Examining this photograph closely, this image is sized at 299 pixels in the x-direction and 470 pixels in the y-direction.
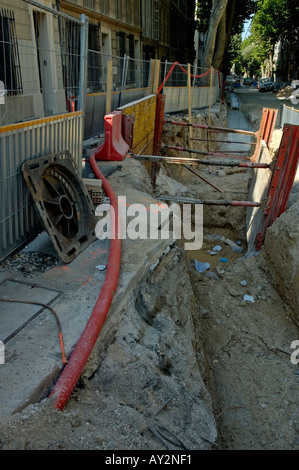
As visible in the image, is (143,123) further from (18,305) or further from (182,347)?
(18,305)

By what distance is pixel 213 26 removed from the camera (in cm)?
2245

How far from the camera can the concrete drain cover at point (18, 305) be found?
2.91 metres

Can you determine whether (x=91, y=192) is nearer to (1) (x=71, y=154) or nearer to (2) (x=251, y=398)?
(1) (x=71, y=154)

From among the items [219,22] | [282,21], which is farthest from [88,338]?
[282,21]

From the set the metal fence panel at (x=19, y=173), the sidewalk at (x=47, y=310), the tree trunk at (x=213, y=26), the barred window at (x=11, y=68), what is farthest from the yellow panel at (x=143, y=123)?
the tree trunk at (x=213, y=26)

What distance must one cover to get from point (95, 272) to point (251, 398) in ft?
7.15

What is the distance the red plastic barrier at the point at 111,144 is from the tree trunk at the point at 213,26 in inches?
712

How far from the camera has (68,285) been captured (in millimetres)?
3516

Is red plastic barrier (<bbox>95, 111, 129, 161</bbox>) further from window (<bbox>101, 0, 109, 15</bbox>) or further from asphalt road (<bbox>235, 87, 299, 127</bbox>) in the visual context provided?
asphalt road (<bbox>235, 87, 299, 127</bbox>)

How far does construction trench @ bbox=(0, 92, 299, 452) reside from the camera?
236 cm

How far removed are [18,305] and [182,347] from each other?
151 centimetres

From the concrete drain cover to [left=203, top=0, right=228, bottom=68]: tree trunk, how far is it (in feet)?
75.4

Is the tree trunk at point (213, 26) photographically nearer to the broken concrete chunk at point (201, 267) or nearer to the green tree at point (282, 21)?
the green tree at point (282, 21)
